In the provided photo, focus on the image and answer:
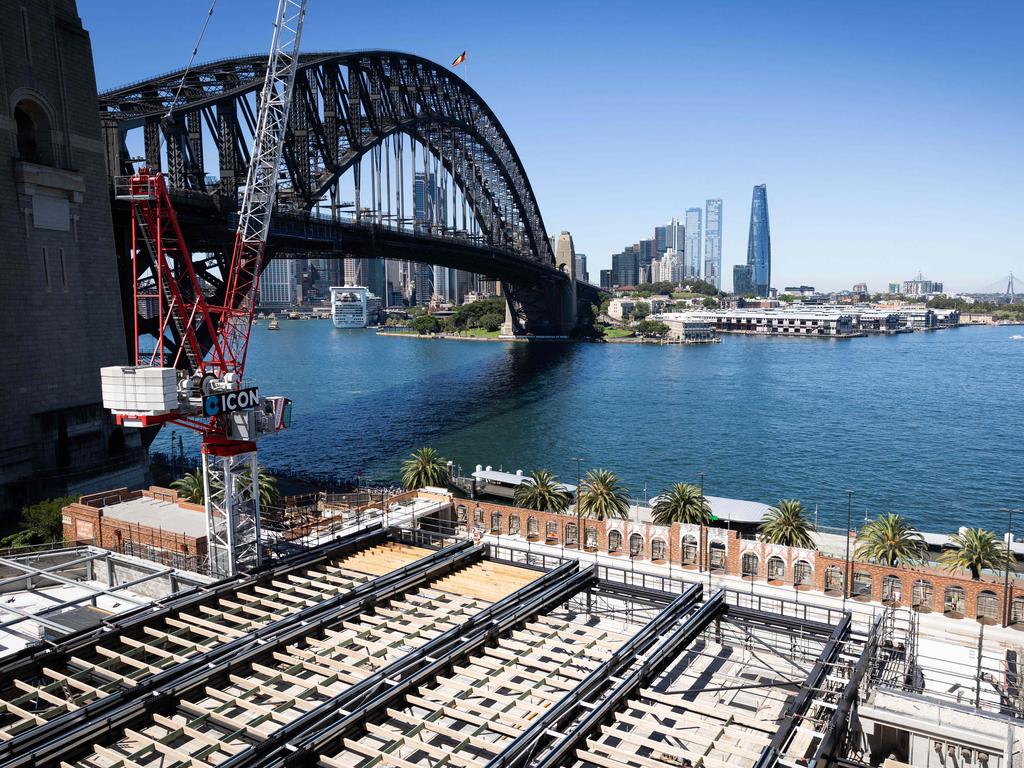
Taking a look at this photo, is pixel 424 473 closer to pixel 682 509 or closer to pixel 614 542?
pixel 614 542

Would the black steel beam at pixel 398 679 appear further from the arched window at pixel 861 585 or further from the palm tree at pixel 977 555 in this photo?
the palm tree at pixel 977 555

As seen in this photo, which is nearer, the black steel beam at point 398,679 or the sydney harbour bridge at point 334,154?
the black steel beam at point 398,679

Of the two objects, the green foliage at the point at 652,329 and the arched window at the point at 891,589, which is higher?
the green foliage at the point at 652,329

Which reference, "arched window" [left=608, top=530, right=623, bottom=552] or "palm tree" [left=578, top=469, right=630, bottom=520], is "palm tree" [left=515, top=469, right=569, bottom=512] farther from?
"arched window" [left=608, top=530, right=623, bottom=552]

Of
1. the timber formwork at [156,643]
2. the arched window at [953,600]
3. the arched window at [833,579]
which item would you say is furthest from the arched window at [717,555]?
the timber formwork at [156,643]

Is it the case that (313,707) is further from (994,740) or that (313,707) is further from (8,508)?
(8,508)

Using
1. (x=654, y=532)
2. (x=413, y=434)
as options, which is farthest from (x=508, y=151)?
(x=654, y=532)

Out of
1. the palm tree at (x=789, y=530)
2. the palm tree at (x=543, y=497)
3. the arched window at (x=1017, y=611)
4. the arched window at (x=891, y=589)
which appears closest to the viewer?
the arched window at (x=1017, y=611)
